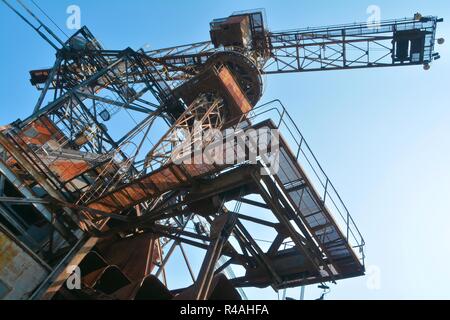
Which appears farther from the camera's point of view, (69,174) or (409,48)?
(409,48)

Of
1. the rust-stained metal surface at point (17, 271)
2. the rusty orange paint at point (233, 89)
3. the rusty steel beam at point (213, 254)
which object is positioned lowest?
the rust-stained metal surface at point (17, 271)

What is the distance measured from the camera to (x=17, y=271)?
1113 cm

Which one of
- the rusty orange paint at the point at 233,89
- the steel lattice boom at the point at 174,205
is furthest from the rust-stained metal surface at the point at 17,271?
the rusty orange paint at the point at 233,89

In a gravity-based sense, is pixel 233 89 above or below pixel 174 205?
above

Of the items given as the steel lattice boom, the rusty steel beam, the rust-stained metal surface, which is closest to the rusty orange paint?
the steel lattice boom

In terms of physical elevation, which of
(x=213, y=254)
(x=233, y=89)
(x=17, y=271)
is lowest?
(x=17, y=271)

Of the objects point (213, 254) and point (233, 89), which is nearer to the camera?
point (213, 254)

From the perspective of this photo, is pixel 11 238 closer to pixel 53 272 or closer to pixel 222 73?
pixel 53 272

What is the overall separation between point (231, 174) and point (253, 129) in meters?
1.31

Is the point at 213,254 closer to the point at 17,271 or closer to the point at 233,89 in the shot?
the point at 17,271

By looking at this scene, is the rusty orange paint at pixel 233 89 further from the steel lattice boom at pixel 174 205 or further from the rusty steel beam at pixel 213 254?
the rusty steel beam at pixel 213 254

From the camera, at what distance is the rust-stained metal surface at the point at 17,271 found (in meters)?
10.8

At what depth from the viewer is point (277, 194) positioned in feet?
42.8
